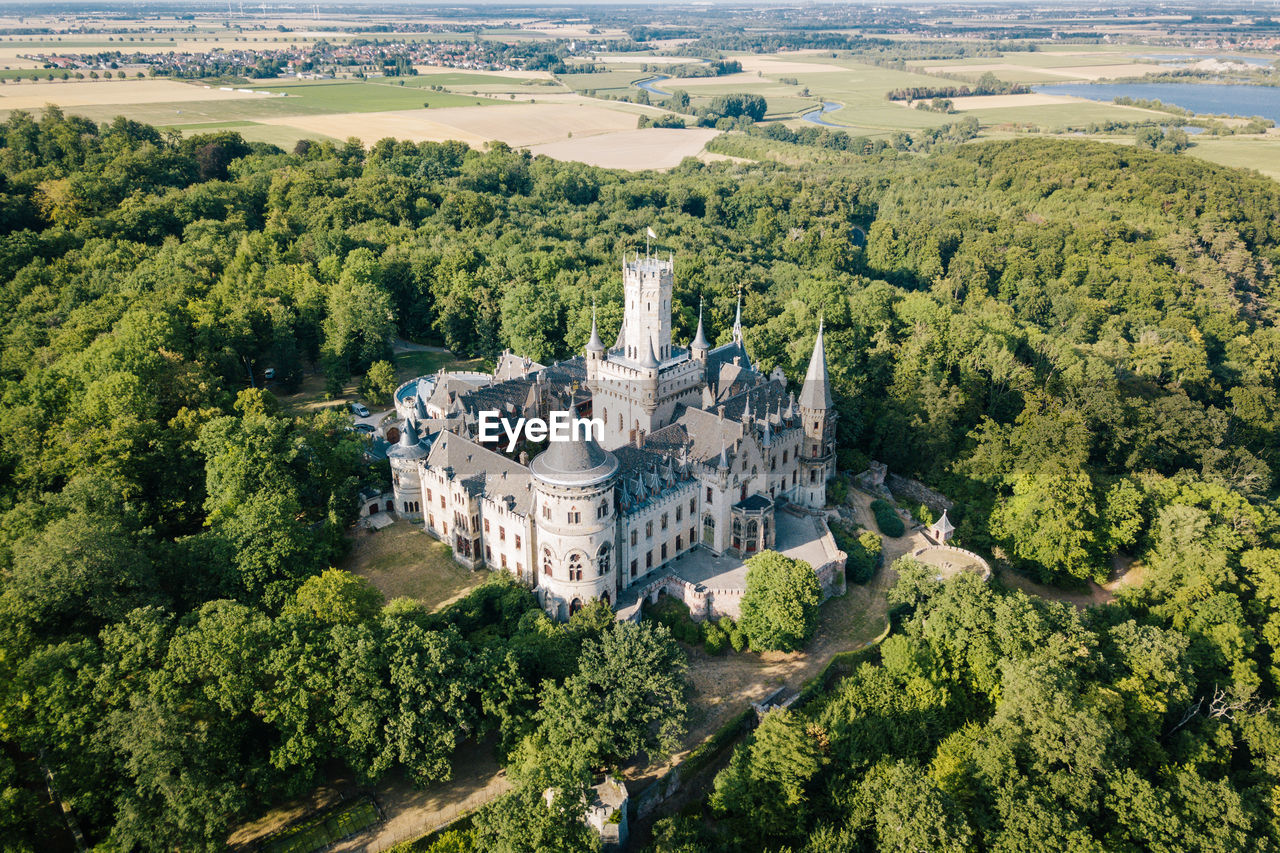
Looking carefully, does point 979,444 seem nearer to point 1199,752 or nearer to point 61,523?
point 1199,752

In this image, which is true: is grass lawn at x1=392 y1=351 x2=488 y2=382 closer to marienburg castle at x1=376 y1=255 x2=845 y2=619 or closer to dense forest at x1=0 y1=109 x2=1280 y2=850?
dense forest at x1=0 y1=109 x2=1280 y2=850

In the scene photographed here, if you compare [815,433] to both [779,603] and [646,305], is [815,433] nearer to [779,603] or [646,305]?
[646,305]

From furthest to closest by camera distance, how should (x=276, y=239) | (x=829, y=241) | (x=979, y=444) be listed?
(x=829, y=241), (x=276, y=239), (x=979, y=444)

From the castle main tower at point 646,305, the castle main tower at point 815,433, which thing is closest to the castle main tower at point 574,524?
the castle main tower at point 646,305

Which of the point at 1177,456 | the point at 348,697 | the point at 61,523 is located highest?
the point at 61,523

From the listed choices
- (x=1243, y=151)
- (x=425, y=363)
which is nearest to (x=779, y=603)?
(x=425, y=363)

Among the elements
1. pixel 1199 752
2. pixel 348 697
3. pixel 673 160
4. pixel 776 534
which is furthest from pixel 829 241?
pixel 348 697

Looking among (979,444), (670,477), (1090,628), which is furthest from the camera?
(979,444)
